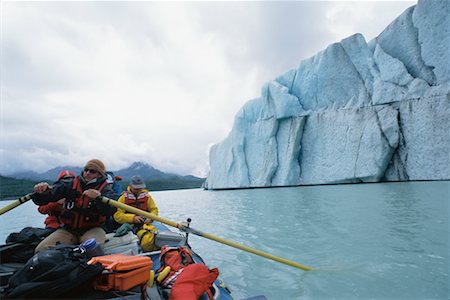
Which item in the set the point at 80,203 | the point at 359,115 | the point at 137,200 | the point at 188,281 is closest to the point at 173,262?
the point at 188,281

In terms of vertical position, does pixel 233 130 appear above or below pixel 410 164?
above

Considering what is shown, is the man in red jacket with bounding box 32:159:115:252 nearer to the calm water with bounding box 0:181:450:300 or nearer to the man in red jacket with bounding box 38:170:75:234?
the man in red jacket with bounding box 38:170:75:234

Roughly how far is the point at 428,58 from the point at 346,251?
66.6 ft

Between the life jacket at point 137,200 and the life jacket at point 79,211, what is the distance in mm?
712

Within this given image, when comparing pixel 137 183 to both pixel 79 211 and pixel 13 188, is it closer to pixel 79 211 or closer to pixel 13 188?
pixel 79 211

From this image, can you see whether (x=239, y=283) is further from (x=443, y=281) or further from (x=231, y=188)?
(x=231, y=188)

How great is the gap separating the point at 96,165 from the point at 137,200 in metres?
1.04

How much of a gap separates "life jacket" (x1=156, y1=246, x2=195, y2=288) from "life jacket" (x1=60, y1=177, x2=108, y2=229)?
0.97 m

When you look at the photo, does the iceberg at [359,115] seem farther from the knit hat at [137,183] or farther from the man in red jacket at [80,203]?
the man in red jacket at [80,203]

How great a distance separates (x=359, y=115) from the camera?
2009 cm

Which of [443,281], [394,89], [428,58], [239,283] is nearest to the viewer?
[443,281]

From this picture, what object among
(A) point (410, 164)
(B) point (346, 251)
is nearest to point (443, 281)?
(B) point (346, 251)

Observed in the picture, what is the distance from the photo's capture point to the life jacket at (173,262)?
1850 millimetres

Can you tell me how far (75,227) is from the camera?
2.65m
